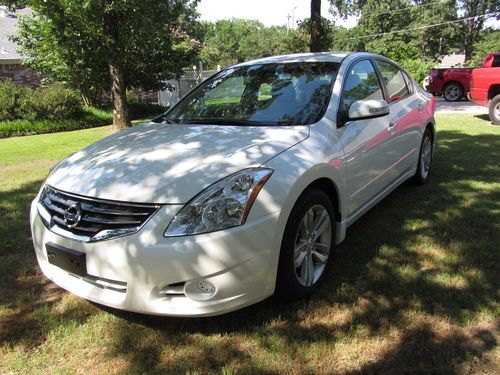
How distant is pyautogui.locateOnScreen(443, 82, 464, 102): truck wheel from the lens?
18.3 m

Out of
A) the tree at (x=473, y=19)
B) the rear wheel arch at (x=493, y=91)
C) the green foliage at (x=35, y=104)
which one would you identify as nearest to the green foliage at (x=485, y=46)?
the tree at (x=473, y=19)

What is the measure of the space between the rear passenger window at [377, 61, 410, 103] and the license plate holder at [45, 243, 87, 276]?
10.5 feet

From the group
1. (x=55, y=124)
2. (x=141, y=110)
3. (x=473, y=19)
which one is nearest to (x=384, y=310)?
(x=55, y=124)

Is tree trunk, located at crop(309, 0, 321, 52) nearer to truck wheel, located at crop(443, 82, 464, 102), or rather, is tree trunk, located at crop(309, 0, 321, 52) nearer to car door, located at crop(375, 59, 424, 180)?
car door, located at crop(375, 59, 424, 180)

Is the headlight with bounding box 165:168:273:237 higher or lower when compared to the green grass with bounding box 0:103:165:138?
higher

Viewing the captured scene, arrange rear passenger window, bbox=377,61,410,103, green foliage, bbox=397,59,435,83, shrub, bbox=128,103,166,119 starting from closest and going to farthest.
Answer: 1. rear passenger window, bbox=377,61,410,103
2. shrub, bbox=128,103,166,119
3. green foliage, bbox=397,59,435,83

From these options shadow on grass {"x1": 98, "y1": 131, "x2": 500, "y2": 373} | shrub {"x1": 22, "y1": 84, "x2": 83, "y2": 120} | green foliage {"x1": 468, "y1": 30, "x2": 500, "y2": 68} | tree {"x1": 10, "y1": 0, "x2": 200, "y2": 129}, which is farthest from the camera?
green foliage {"x1": 468, "y1": 30, "x2": 500, "y2": 68}

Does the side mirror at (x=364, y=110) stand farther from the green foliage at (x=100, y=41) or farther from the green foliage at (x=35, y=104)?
the green foliage at (x=35, y=104)

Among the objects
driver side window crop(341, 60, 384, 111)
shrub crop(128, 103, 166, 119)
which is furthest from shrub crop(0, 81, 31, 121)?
driver side window crop(341, 60, 384, 111)

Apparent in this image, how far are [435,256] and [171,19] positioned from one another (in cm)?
1008

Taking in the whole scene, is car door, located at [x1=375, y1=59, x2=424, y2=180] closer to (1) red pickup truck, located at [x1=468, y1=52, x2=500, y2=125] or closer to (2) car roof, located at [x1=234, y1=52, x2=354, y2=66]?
(2) car roof, located at [x1=234, y1=52, x2=354, y2=66]

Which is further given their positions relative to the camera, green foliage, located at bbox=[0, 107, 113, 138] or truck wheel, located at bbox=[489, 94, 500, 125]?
green foliage, located at bbox=[0, 107, 113, 138]

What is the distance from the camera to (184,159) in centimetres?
275

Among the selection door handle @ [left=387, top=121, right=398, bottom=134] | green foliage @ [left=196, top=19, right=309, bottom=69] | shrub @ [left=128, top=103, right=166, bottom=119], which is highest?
green foliage @ [left=196, top=19, right=309, bottom=69]
